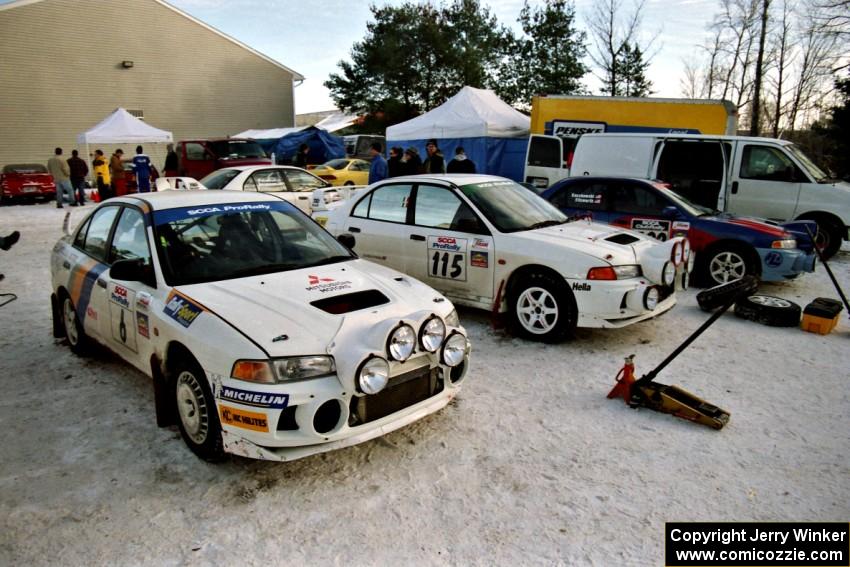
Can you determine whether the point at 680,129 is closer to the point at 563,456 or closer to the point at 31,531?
the point at 563,456

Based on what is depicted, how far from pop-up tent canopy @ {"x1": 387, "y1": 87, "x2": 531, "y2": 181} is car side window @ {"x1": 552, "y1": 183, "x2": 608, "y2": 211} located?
8968 mm

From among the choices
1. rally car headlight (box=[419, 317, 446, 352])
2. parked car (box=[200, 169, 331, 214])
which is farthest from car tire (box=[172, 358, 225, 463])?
Result: parked car (box=[200, 169, 331, 214])

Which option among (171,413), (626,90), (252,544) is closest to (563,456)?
(252,544)

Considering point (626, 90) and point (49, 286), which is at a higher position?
point (626, 90)

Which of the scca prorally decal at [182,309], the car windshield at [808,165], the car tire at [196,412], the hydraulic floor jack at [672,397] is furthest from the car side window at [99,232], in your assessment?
the car windshield at [808,165]

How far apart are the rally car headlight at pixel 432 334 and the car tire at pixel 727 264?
526 cm

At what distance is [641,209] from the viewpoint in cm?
772

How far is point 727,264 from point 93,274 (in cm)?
702

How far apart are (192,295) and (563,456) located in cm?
244

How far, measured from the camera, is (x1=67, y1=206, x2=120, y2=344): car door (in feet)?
14.5

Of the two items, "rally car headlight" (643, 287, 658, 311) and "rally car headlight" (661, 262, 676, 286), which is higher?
"rally car headlight" (661, 262, 676, 286)

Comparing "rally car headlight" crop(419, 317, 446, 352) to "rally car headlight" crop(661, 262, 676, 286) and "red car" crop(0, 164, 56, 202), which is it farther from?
"red car" crop(0, 164, 56, 202)

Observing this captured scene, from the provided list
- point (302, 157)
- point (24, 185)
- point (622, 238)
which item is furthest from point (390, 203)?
point (24, 185)

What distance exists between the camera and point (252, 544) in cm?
278
